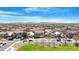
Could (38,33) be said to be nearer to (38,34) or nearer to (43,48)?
(38,34)

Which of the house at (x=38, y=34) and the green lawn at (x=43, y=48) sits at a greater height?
the house at (x=38, y=34)

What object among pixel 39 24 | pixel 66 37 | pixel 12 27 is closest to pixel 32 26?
pixel 39 24

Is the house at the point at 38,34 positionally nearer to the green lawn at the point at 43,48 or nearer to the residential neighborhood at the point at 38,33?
the residential neighborhood at the point at 38,33

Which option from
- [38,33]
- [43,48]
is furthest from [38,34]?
[43,48]

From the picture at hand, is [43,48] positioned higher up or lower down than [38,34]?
lower down

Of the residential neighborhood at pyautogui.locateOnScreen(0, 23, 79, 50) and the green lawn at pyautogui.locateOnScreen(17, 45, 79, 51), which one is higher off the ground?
Result: the residential neighborhood at pyautogui.locateOnScreen(0, 23, 79, 50)

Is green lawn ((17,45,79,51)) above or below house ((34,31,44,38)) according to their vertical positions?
below

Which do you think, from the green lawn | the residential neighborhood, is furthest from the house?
the green lawn

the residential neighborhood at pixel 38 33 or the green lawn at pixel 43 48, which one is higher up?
the residential neighborhood at pixel 38 33

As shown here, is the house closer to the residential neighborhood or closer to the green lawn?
the residential neighborhood

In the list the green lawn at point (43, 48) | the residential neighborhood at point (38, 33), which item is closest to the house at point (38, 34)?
the residential neighborhood at point (38, 33)
